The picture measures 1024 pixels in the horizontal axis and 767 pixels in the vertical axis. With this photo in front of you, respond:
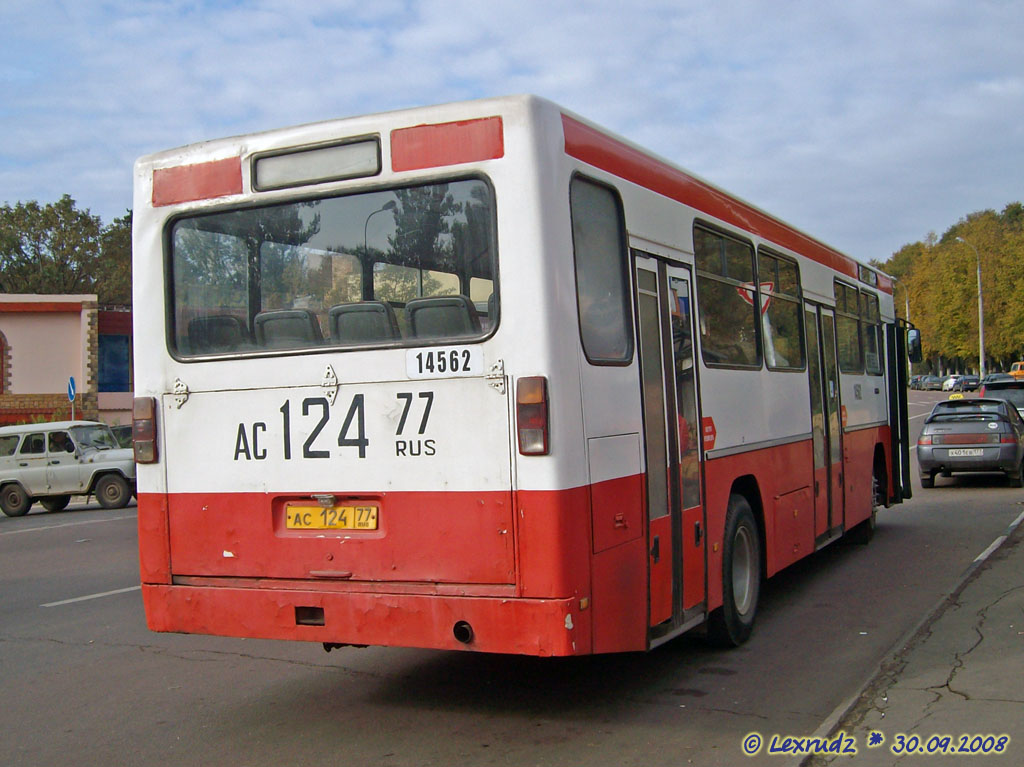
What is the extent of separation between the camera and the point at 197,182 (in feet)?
19.6

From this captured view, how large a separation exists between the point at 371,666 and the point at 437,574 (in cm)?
221

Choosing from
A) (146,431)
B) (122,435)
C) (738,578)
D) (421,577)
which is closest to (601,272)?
(421,577)

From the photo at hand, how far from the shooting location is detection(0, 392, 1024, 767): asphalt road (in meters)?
5.44

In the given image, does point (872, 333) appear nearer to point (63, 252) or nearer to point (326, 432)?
point (326, 432)

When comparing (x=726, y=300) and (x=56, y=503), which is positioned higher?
(x=726, y=300)

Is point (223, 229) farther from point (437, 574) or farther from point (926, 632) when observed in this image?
point (926, 632)

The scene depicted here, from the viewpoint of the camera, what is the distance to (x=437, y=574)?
5.29 meters

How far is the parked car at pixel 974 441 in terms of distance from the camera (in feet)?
59.1

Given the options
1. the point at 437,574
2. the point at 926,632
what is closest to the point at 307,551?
the point at 437,574

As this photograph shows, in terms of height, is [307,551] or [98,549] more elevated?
[307,551]

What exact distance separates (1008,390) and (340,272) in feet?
72.5

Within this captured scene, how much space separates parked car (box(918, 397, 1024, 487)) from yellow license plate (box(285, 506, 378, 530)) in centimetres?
1510

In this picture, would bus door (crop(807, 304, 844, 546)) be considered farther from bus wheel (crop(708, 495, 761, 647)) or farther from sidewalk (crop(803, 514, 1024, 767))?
bus wheel (crop(708, 495, 761, 647))

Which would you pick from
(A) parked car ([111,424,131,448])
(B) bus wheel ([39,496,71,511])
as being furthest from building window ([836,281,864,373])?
(B) bus wheel ([39,496,71,511])
